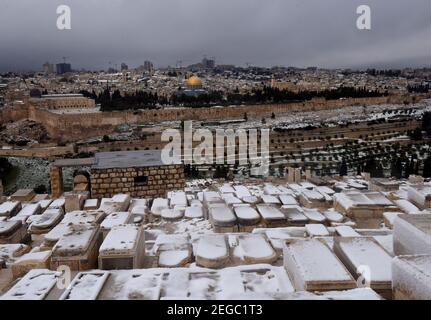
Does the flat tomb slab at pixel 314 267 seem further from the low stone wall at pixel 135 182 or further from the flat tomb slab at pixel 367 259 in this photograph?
the low stone wall at pixel 135 182

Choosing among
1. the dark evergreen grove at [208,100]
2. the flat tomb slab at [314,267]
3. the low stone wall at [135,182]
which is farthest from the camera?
the dark evergreen grove at [208,100]

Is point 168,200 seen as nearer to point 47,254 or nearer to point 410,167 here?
point 47,254

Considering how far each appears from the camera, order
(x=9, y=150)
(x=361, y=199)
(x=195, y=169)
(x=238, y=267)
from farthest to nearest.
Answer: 1. (x=9, y=150)
2. (x=195, y=169)
3. (x=361, y=199)
4. (x=238, y=267)

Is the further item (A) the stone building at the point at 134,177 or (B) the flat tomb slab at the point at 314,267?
(A) the stone building at the point at 134,177

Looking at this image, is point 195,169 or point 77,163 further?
point 195,169

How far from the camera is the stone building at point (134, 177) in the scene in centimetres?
583

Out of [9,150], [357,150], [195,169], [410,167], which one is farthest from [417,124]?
[9,150]

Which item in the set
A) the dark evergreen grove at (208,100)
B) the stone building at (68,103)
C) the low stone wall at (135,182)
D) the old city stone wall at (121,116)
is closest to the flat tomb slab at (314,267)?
the low stone wall at (135,182)

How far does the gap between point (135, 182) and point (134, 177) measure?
0.25 ft

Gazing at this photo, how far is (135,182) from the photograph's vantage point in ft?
19.7
